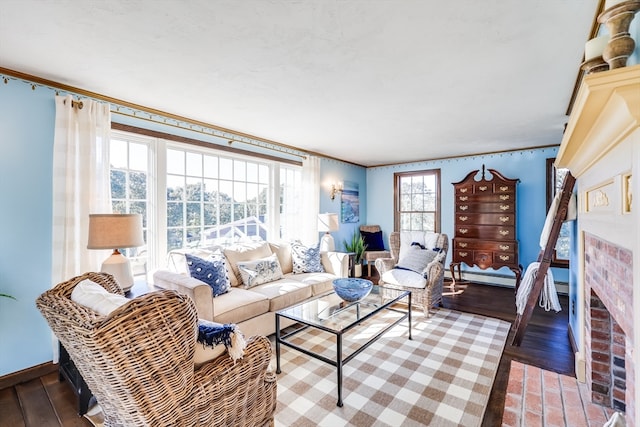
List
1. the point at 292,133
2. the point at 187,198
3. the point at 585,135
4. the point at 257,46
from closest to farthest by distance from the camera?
the point at 585,135
the point at 257,46
the point at 187,198
the point at 292,133

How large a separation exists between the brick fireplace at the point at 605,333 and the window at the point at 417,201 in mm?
3541

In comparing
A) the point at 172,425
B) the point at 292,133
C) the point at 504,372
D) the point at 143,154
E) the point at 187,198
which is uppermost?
the point at 292,133

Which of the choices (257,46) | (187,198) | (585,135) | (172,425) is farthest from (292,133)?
(172,425)

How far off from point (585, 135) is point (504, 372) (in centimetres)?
187

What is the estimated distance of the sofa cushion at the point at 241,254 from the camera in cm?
323

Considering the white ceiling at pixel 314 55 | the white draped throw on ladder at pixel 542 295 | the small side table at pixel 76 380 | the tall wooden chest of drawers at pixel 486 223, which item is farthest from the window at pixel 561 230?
the small side table at pixel 76 380

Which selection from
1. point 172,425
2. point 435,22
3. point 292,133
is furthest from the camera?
point 292,133

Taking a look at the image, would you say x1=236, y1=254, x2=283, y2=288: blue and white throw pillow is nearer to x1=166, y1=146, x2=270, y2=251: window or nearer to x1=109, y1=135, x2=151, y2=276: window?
x1=166, y1=146, x2=270, y2=251: window

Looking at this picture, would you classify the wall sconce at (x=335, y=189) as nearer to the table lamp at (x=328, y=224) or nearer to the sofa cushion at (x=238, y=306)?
the table lamp at (x=328, y=224)

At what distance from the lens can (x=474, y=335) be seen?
2.92 m

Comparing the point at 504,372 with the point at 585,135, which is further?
the point at 504,372

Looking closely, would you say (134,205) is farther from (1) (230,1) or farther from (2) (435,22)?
(2) (435,22)

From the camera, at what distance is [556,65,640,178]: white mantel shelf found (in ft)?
2.65

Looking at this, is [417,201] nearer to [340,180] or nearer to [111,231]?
[340,180]
